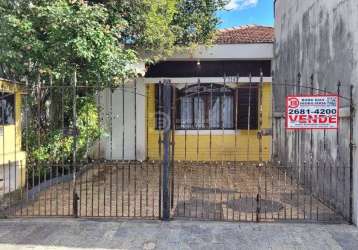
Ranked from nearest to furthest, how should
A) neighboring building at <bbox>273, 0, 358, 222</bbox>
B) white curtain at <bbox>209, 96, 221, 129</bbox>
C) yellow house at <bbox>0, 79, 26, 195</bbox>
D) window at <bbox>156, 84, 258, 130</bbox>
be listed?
neighboring building at <bbox>273, 0, 358, 222</bbox> → yellow house at <bbox>0, 79, 26, 195</bbox> → window at <bbox>156, 84, 258, 130</bbox> → white curtain at <bbox>209, 96, 221, 129</bbox>

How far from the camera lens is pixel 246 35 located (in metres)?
14.9

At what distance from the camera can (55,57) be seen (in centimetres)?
824

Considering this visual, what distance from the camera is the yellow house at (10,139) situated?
7.85m

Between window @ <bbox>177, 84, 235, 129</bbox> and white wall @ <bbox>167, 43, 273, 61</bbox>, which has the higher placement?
white wall @ <bbox>167, 43, 273, 61</bbox>

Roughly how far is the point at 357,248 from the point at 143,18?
703 cm

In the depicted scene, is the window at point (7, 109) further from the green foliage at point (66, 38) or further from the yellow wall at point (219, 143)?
the yellow wall at point (219, 143)

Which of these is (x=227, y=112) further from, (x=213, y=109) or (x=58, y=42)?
(x=58, y=42)

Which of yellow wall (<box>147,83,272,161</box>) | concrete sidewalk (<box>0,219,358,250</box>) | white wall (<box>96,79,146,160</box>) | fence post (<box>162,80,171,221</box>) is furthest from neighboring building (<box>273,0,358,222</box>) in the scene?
white wall (<box>96,79,146,160</box>)

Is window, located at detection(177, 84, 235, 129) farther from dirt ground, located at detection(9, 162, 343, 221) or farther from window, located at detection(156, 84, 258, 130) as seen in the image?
dirt ground, located at detection(9, 162, 343, 221)

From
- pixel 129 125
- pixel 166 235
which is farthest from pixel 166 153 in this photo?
pixel 129 125

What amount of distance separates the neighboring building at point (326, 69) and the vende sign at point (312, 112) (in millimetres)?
303

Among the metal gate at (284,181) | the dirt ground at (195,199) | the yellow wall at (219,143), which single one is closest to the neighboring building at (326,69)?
the metal gate at (284,181)

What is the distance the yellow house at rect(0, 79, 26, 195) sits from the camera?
7.85 meters

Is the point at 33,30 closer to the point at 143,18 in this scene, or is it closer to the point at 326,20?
the point at 143,18
